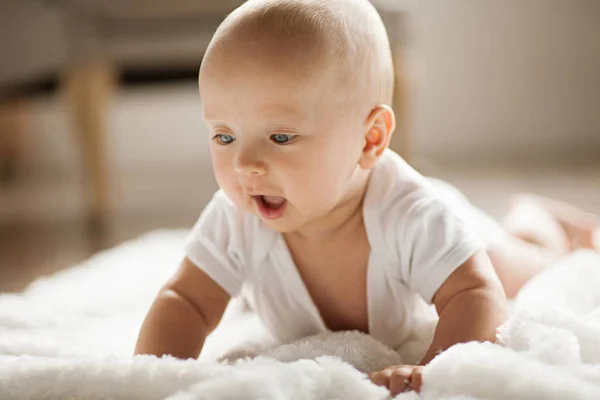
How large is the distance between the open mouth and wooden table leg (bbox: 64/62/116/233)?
118 cm

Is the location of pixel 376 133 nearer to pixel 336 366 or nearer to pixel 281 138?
pixel 281 138

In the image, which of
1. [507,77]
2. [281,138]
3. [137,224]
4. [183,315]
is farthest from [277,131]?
[507,77]

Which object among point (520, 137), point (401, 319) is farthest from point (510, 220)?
point (520, 137)

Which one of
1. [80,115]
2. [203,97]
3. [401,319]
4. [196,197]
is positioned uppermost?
[80,115]

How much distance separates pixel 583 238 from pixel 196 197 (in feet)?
4.25

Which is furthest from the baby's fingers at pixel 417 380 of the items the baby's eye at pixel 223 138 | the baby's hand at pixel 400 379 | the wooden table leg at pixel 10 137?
the wooden table leg at pixel 10 137

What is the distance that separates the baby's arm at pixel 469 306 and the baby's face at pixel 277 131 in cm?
14

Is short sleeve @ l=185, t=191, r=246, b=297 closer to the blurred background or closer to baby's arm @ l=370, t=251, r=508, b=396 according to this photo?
baby's arm @ l=370, t=251, r=508, b=396

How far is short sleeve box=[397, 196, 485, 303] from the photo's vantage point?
30.5 inches

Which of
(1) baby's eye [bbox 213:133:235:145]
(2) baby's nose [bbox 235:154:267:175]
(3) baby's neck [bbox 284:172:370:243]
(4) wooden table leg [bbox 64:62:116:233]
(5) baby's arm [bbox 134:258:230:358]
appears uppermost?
(4) wooden table leg [bbox 64:62:116:233]

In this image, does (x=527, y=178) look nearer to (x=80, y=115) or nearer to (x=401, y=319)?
(x=80, y=115)

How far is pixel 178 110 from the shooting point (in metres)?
3.04

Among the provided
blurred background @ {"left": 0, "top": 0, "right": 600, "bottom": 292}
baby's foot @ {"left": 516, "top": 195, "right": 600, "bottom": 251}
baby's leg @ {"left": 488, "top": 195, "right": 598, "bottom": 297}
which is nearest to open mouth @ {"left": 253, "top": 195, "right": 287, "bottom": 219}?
baby's leg @ {"left": 488, "top": 195, "right": 598, "bottom": 297}

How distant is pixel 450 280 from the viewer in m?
0.77
